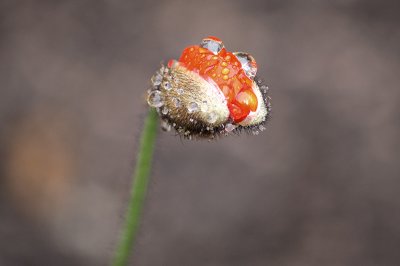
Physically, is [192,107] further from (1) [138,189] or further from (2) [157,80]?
(1) [138,189]

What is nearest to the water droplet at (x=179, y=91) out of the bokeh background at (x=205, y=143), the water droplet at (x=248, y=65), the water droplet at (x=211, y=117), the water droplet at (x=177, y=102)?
the water droplet at (x=177, y=102)

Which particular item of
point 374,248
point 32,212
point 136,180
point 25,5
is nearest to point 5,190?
point 32,212

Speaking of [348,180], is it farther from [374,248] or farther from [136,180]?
[136,180]

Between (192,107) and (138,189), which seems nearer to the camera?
(192,107)

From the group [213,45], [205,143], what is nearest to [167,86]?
[213,45]

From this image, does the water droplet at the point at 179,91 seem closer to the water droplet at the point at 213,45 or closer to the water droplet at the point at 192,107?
the water droplet at the point at 192,107

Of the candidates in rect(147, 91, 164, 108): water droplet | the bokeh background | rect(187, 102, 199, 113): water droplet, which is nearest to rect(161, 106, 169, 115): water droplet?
rect(147, 91, 164, 108): water droplet
